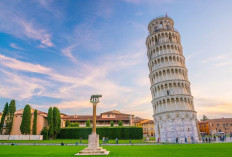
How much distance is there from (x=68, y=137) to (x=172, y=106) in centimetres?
3546

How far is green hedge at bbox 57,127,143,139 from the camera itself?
52678 mm

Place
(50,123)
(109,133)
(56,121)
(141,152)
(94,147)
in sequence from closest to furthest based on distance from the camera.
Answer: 1. (141,152)
2. (94,147)
3. (50,123)
4. (56,121)
5. (109,133)

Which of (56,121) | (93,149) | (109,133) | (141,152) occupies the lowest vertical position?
(109,133)

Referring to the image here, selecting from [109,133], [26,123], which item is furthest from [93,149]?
[26,123]

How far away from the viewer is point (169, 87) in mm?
46938

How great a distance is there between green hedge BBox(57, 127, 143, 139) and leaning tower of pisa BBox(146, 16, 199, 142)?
7.60 m

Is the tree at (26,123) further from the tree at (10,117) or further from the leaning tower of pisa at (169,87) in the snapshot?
the leaning tower of pisa at (169,87)

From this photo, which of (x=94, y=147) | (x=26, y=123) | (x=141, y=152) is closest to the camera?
(x=141, y=152)

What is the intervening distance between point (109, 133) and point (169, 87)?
80.2ft

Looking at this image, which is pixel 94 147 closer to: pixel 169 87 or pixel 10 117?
pixel 169 87

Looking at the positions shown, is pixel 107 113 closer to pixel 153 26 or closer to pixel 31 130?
pixel 31 130

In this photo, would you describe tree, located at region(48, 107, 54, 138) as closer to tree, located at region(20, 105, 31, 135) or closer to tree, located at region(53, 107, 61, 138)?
tree, located at region(53, 107, 61, 138)

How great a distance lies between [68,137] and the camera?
54469mm

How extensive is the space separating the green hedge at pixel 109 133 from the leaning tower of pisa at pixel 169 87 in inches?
299
